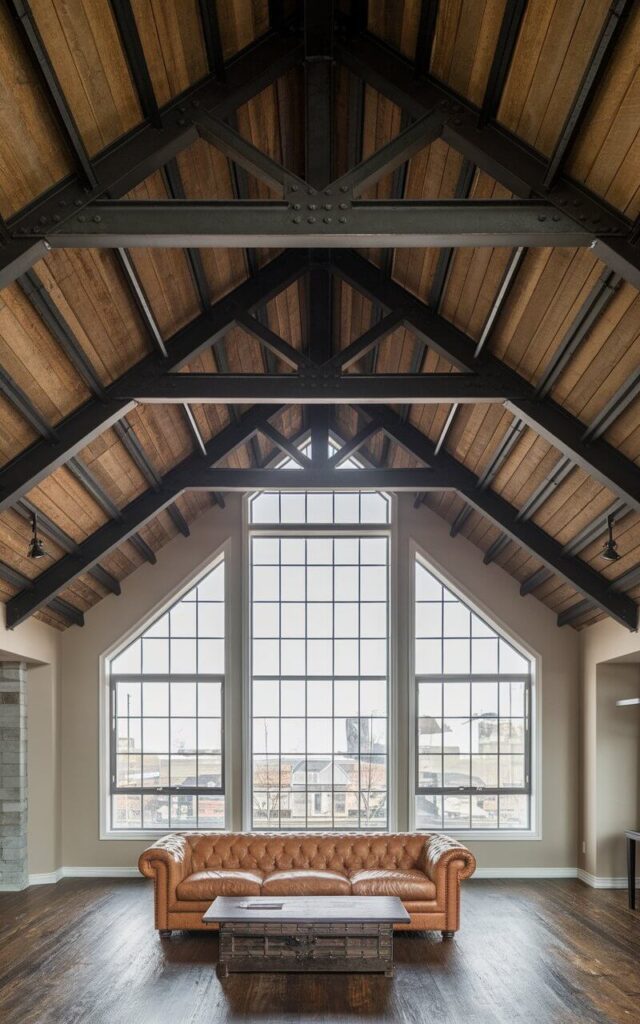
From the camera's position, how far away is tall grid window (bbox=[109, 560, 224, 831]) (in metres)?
11.2

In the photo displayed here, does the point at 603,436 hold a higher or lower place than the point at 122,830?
higher

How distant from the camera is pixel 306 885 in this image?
826cm

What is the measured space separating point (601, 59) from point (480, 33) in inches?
30.8

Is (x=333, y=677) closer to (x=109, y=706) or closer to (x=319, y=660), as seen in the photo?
(x=319, y=660)

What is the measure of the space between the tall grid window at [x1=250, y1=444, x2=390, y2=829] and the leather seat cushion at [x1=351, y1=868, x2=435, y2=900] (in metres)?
2.90

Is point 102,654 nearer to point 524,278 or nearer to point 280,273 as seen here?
point 280,273

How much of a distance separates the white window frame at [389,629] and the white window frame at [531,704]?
0.18 m

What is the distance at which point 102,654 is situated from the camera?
11305 millimetres

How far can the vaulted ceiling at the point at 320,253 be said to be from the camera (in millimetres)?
4656

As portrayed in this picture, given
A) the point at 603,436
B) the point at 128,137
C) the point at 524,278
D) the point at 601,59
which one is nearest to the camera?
the point at 601,59

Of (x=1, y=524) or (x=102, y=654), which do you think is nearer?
(x=1, y=524)

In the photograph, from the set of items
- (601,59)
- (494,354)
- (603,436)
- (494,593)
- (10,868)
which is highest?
(601,59)

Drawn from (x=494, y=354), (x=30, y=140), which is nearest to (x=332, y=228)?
(x=30, y=140)

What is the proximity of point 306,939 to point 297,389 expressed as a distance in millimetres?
3917
